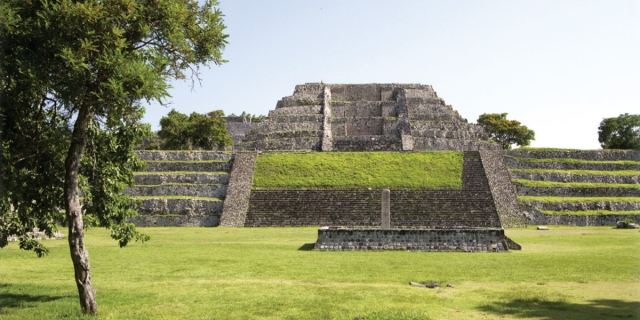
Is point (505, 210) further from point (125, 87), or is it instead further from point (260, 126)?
point (125, 87)

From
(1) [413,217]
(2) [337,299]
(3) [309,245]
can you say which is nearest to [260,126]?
(1) [413,217]

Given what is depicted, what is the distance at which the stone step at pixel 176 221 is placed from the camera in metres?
35.6

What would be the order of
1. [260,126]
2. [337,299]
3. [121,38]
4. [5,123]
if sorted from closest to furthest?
[121,38] → [5,123] → [337,299] → [260,126]

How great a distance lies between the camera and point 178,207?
3641cm

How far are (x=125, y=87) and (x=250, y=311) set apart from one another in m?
4.39

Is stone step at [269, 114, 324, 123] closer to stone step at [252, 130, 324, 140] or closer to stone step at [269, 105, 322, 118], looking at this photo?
stone step at [269, 105, 322, 118]

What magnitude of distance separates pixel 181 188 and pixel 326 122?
1761 cm

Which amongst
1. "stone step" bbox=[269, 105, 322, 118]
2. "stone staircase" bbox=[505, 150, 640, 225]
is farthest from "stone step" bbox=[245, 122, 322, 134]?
"stone staircase" bbox=[505, 150, 640, 225]

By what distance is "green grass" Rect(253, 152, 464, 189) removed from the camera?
38.2 meters

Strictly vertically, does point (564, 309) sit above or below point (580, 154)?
below

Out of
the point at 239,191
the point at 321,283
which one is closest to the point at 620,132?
the point at 239,191

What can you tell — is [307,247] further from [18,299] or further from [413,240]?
[18,299]

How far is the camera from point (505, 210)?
34.2 m

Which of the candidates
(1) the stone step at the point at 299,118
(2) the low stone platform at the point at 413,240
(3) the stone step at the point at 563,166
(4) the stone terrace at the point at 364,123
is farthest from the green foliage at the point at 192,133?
(2) the low stone platform at the point at 413,240
